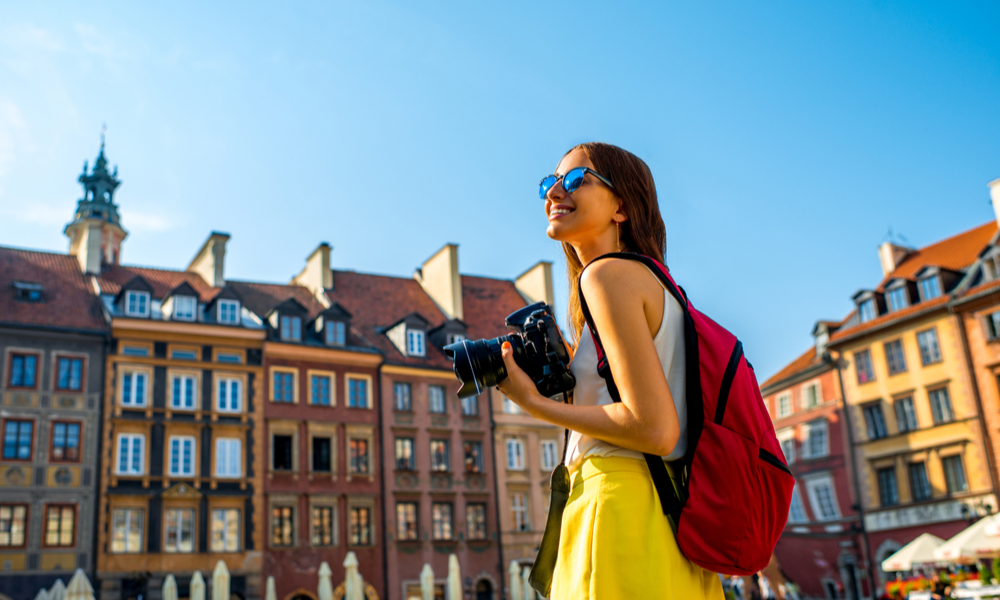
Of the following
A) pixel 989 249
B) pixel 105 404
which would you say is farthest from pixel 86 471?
pixel 989 249

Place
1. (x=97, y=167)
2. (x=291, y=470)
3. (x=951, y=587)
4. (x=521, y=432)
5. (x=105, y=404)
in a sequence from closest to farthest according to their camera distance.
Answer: (x=951, y=587) → (x=105, y=404) → (x=291, y=470) → (x=521, y=432) → (x=97, y=167)

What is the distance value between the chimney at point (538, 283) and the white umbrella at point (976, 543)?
2632cm

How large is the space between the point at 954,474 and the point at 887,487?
3.18 m

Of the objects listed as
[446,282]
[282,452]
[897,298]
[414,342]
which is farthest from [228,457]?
[897,298]

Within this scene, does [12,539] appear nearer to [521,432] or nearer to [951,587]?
[521,432]

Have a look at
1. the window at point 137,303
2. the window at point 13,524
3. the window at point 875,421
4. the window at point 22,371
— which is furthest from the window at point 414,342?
the window at point 875,421

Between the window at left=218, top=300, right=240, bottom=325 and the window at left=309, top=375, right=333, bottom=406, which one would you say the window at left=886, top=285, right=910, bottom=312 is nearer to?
the window at left=309, top=375, right=333, bottom=406

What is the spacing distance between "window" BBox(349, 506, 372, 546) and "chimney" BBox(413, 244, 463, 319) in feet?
35.6

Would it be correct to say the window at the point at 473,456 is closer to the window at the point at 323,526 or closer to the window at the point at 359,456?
the window at the point at 359,456

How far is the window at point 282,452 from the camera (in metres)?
35.8

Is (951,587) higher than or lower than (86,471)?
lower

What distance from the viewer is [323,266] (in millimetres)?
43469

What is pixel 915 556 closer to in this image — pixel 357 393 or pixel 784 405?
pixel 357 393

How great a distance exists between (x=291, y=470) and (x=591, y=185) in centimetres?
3448
